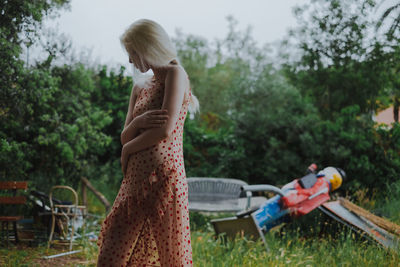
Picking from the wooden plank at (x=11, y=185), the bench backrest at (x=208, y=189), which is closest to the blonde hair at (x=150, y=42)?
the wooden plank at (x=11, y=185)

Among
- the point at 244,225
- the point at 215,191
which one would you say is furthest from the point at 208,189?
the point at 244,225

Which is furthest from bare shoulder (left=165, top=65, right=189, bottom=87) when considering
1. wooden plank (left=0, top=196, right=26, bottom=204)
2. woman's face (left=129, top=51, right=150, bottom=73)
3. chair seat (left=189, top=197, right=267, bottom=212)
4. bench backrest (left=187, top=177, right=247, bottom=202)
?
bench backrest (left=187, top=177, right=247, bottom=202)

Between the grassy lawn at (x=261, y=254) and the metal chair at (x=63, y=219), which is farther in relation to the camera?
the metal chair at (x=63, y=219)

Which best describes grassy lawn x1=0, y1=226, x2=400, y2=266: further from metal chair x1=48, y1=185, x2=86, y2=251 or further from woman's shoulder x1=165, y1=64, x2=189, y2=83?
woman's shoulder x1=165, y1=64, x2=189, y2=83

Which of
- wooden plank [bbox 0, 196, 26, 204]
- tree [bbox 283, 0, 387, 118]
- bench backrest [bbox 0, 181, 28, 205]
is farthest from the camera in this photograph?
tree [bbox 283, 0, 387, 118]

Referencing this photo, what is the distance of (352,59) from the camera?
4.77 meters

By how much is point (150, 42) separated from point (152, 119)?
32cm

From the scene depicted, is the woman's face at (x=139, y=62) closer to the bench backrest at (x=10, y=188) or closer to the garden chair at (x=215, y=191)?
the bench backrest at (x=10, y=188)

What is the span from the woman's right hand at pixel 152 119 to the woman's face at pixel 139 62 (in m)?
0.19

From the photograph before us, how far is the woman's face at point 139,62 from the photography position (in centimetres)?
168

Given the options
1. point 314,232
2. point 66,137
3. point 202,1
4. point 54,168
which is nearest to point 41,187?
point 54,168

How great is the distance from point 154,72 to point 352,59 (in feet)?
12.2

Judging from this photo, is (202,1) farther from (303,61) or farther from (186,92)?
(186,92)

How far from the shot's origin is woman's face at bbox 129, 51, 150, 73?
168cm
